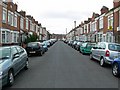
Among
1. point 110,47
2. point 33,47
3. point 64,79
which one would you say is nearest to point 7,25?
point 33,47

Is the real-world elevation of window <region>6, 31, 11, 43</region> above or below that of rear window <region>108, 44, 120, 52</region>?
above

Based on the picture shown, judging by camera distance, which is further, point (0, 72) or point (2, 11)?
point (2, 11)

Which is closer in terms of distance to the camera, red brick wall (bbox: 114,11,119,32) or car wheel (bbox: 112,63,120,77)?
car wheel (bbox: 112,63,120,77)

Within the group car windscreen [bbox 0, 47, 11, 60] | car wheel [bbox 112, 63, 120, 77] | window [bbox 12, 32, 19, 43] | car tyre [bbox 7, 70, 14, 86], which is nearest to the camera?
car tyre [bbox 7, 70, 14, 86]

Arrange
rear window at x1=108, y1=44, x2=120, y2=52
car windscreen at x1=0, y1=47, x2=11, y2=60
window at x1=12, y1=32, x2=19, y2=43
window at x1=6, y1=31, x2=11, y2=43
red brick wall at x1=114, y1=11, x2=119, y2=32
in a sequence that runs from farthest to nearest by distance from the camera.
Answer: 1. window at x1=12, y1=32, x2=19, y2=43
2. window at x1=6, y1=31, x2=11, y2=43
3. red brick wall at x1=114, y1=11, x2=119, y2=32
4. rear window at x1=108, y1=44, x2=120, y2=52
5. car windscreen at x1=0, y1=47, x2=11, y2=60

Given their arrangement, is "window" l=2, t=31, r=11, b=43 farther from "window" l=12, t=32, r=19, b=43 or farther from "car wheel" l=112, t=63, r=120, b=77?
"car wheel" l=112, t=63, r=120, b=77

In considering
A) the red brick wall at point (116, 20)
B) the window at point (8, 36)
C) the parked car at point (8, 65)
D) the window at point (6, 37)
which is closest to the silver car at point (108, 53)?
the parked car at point (8, 65)

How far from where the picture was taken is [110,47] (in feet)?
37.6

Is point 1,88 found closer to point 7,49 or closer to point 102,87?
point 7,49

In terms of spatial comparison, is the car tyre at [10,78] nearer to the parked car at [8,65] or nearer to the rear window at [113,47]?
the parked car at [8,65]

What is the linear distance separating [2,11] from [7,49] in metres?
17.2

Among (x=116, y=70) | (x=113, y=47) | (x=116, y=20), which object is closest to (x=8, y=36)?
(x=116, y=20)

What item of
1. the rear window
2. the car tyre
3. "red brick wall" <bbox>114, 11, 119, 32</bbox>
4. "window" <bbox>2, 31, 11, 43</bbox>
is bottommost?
the car tyre

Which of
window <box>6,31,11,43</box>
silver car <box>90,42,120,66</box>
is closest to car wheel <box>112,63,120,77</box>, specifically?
silver car <box>90,42,120,66</box>
